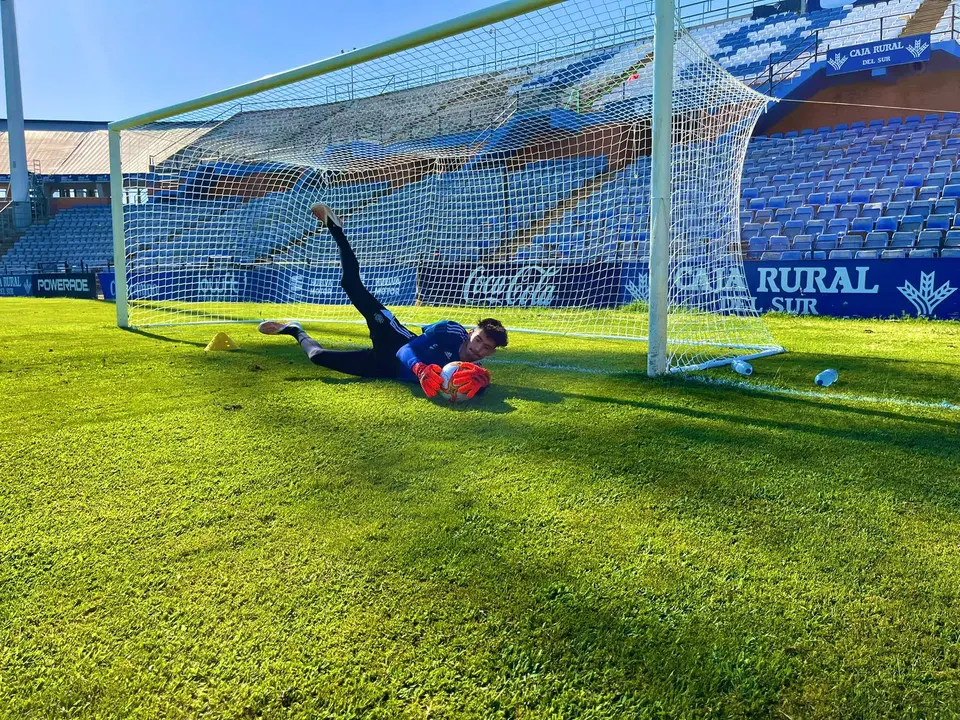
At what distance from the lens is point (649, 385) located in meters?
3.84

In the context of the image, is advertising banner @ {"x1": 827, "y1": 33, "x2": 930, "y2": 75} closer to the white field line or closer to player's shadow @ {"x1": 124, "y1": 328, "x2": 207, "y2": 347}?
the white field line

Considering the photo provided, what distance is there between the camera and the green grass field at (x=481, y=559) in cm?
124

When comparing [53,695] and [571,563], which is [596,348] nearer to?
[571,563]

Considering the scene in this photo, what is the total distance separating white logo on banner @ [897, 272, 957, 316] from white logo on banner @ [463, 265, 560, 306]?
14.6ft

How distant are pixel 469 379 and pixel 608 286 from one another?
629 cm

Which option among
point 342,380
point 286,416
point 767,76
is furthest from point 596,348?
point 767,76

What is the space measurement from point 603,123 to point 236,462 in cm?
658

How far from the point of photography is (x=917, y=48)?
13.2 m

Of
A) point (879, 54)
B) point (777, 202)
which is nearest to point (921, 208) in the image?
point (777, 202)

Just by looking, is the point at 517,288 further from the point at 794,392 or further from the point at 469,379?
the point at 469,379

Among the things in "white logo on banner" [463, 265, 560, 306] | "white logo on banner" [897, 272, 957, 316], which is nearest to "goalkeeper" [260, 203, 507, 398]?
"white logo on banner" [463, 265, 560, 306]

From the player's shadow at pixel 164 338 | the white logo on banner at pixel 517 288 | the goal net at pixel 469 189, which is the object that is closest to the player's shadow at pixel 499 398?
the goal net at pixel 469 189

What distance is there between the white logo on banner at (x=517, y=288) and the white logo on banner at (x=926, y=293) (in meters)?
4.46

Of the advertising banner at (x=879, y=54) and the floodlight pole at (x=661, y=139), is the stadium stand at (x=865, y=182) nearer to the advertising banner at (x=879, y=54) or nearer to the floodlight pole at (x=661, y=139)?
the advertising banner at (x=879, y=54)
